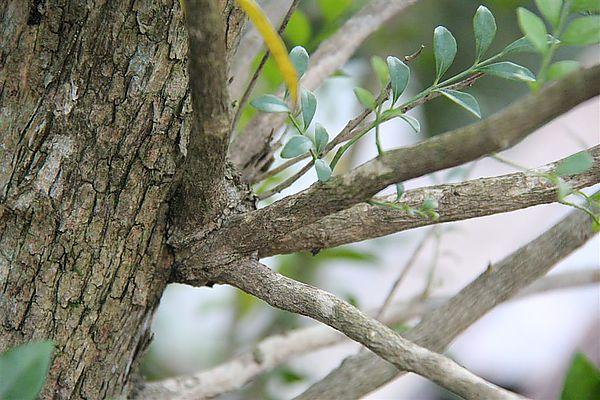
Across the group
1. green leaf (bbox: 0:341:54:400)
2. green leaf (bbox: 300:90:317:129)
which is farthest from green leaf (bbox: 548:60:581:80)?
green leaf (bbox: 0:341:54:400)

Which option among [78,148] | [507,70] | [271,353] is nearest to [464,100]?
[507,70]

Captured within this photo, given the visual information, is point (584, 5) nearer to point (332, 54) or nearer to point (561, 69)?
point (561, 69)

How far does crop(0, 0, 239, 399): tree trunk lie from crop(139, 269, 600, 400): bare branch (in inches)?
5.5

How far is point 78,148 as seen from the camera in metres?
Result: 0.36

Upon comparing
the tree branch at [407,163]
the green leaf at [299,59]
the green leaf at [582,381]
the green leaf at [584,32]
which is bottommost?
the green leaf at [582,381]

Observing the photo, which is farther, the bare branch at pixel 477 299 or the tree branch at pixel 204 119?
the bare branch at pixel 477 299

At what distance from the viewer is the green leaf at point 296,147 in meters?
0.31

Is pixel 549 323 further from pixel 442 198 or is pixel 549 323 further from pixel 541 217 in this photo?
pixel 442 198

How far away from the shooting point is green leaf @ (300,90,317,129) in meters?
0.34

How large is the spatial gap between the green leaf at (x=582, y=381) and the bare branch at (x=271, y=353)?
0.62ft

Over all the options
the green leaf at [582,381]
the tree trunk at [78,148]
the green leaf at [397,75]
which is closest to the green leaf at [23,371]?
the tree trunk at [78,148]

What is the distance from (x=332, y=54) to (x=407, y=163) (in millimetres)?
295

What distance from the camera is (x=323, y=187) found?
0.31 meters

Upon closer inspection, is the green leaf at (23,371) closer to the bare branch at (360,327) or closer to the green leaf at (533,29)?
the bare branch at (360,327)
